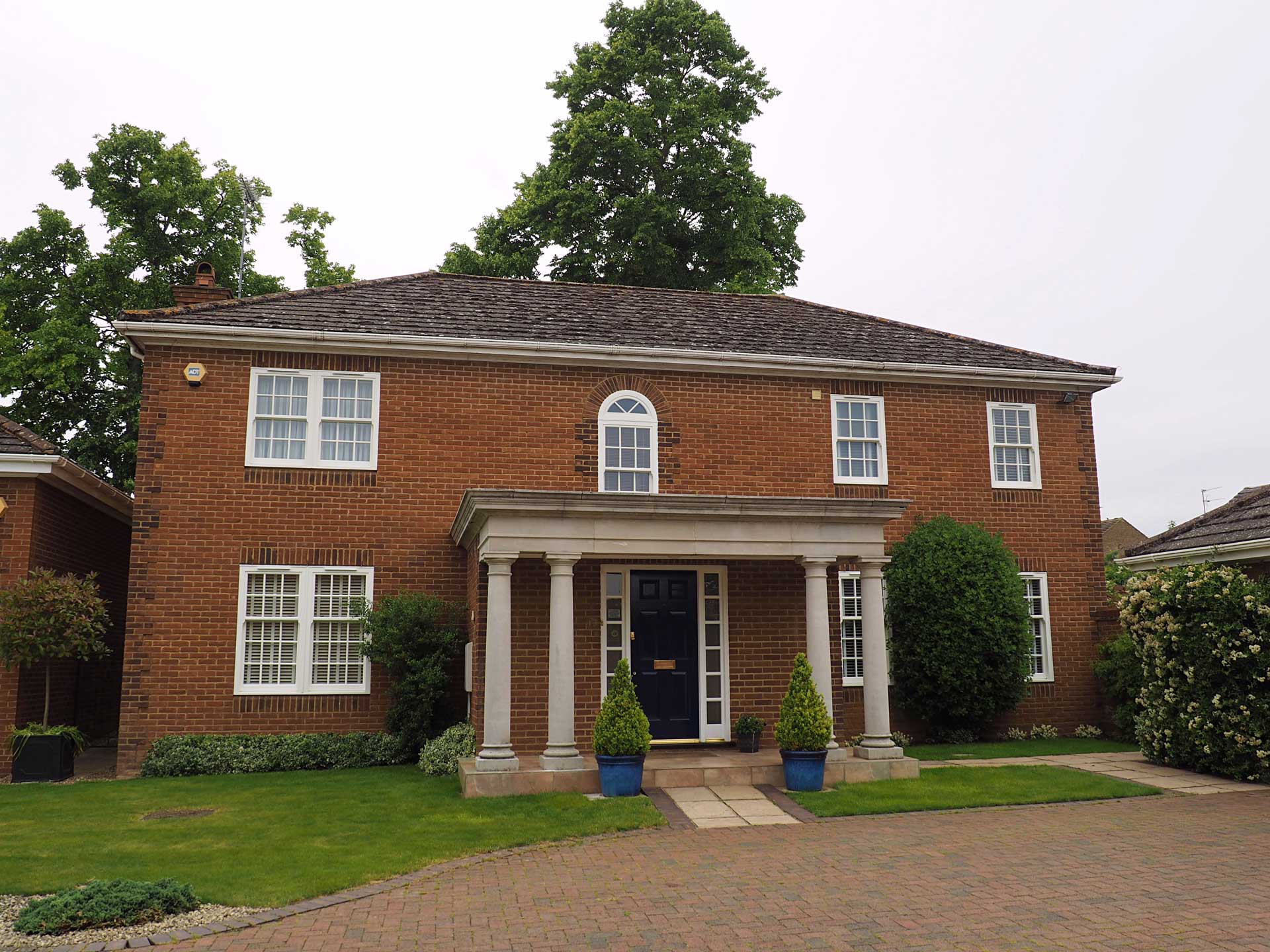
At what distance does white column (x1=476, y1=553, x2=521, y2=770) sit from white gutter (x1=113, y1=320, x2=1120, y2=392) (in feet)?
14.7

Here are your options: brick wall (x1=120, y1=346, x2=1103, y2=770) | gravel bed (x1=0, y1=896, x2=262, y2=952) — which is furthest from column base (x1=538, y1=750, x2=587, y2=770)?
gravel bed (x1=0, y1=896, x2=262, y2=952)

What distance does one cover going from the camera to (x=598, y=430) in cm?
1595

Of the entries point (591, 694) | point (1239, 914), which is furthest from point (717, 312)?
point (1239, 914)

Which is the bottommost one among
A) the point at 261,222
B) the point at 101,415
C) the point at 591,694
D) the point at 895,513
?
the point at 591,694

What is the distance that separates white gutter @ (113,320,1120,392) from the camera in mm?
14789

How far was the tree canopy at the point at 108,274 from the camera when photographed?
79.1 ft

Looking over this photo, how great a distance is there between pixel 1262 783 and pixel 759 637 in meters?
6.68

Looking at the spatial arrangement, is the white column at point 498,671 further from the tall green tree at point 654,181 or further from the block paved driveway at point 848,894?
the tall green tree at point 654,181

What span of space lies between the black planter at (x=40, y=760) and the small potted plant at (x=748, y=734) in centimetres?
942

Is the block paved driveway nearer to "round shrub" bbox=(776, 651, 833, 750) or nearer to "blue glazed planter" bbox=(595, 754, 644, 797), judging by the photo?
"blue glazed planter" bbox=(595, 754, 644, 797)

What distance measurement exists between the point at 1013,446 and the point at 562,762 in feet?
33.8

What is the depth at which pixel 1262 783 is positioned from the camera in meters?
12.3

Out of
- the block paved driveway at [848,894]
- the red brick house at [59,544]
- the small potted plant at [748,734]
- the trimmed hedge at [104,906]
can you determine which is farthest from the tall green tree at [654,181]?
the trimmed hedge at [104,906]

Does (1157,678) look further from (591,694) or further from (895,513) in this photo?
(591,694)
